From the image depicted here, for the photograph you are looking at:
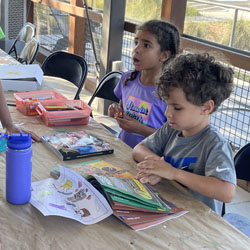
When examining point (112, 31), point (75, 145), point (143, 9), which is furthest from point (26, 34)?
point (75, 145)

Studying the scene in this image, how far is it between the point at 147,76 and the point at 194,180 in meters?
0.97

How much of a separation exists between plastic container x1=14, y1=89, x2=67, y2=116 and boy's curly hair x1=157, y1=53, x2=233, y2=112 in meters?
0.84

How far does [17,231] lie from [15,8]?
592 centimetres

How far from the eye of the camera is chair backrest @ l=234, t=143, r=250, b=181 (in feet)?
5.51

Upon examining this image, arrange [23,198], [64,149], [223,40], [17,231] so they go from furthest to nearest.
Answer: [223,40] < [64,149] < [23,198] < [17,231]

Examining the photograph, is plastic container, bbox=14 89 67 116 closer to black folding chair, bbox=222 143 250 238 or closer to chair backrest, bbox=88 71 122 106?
chair backrest, bbox=88 71 122 106

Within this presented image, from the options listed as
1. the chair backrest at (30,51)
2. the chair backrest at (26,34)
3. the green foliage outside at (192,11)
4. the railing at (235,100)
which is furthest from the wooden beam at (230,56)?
the green foliage outside at (192,11)

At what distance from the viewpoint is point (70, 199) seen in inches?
50.4

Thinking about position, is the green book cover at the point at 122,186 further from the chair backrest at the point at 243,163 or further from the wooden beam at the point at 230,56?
the wooden beam at the point at 230,56

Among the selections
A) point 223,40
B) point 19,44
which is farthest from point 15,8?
point 223,40

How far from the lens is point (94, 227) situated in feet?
3.89

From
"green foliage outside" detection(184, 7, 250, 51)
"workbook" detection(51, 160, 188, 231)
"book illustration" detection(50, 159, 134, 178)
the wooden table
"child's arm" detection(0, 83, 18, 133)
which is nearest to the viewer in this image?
the wooden table

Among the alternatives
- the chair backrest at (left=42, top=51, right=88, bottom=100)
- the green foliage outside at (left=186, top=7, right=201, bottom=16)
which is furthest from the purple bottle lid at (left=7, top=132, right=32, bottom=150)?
the green foliage outside at (left=186, top=7, right=201, bottom=16)

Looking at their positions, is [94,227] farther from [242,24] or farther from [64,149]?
[242,24]
